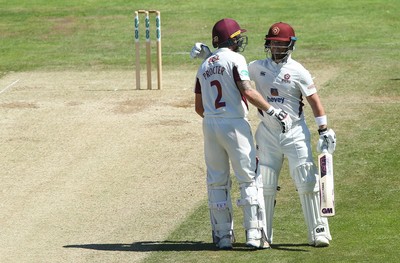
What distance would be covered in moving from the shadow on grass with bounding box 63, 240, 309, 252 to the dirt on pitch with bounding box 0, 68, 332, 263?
48 millimetres

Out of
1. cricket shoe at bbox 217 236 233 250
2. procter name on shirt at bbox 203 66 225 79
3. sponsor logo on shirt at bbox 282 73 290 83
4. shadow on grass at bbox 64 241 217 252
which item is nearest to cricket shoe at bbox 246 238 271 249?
cricket shoe at bbox 217 236 233 250

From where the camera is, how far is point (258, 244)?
12.9 m

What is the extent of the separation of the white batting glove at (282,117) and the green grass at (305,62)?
1413 millimetres

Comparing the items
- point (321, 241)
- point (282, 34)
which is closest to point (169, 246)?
point (321, 241)

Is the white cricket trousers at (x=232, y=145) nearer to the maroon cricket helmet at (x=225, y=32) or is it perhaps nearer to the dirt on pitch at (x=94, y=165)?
the maroon cricket helmet at (x=225, y=32)

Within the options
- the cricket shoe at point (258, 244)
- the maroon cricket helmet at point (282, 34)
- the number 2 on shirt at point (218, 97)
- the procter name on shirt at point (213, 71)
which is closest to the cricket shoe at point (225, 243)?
the cricket shoe at point (258, 244)

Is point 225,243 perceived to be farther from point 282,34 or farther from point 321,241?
point 282,34

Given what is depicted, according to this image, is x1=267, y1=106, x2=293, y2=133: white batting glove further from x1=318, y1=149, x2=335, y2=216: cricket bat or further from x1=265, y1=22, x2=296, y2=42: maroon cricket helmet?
x1=265, y1=22, x2=296, y2=42: maroon cricket helmet

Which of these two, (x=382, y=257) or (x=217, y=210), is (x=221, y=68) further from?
(x=382, y=257)

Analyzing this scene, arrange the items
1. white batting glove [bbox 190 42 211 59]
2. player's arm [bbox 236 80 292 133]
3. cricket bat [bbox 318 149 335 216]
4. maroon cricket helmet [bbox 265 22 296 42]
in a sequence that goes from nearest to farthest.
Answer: player's arm [bbox 236 80 292 133]
cricket bat [bbox 318 149 335 216]
maroon cricket helmet [bbox 265 22 296 42]
white batting glove [bbox 190 42 211 59]

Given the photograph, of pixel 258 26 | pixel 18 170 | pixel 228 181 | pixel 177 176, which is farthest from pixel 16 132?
pixel 258 26

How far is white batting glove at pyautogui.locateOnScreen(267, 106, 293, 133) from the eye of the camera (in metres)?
12.7

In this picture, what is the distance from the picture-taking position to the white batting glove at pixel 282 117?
1268 centimetres

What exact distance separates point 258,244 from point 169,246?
1.08m
